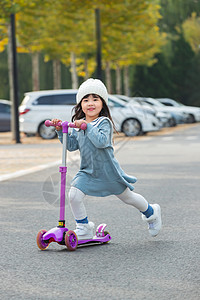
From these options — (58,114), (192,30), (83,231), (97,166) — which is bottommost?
(58,114)

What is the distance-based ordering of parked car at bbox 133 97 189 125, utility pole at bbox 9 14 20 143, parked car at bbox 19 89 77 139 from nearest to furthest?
utility pole at bbox 9 14 20 143 < parked car at bbox 19 89 77 139 < parked car at bbox 133 97 189 125

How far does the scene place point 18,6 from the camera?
2186 centimetres

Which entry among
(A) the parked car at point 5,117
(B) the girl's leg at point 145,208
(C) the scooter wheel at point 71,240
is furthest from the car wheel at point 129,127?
(C) the scooter wheel at point 71,240

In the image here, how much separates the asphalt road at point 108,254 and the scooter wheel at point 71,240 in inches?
2.1

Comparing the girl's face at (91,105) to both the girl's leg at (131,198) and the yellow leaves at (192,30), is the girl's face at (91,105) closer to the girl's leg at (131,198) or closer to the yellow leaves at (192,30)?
the girl's leg at (131,198)

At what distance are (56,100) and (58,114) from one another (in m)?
0.72

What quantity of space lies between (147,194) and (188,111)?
92.6 feet

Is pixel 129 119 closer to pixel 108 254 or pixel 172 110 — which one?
pixel 172 110

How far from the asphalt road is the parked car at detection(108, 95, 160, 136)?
14617 millimetres

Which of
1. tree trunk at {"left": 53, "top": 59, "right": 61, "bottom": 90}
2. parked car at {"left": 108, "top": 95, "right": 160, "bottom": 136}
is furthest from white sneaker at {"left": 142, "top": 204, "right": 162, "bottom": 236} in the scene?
tree trunk at {"left": 53, "top": 59, "right": 61, "bottom": 90}

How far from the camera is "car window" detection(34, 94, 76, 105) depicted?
2595cm

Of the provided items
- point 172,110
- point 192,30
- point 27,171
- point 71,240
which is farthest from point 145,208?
point 192,30

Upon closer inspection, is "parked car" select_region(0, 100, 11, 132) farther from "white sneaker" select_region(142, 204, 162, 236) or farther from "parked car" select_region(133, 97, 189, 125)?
"white sneaker" select_region(142, 204, 162, 236)

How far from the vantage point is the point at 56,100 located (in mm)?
26031
